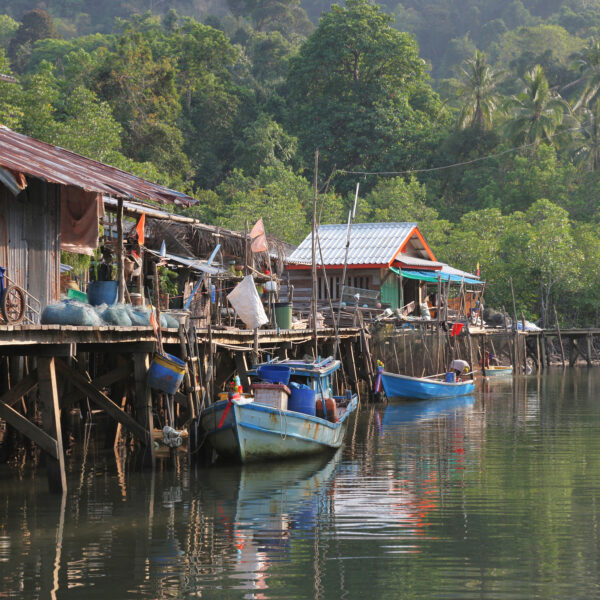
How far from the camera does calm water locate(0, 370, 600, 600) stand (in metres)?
9.32

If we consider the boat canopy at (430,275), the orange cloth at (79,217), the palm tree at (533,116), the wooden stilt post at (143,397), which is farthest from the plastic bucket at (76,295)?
the palm tree at (533,116)

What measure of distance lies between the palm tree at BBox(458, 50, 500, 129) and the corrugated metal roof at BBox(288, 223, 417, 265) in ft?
83.4

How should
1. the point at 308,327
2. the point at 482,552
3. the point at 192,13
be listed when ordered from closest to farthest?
the point at 482,552
the point at 308,327
the point at 192,13

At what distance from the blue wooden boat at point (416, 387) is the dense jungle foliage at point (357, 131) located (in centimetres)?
1293

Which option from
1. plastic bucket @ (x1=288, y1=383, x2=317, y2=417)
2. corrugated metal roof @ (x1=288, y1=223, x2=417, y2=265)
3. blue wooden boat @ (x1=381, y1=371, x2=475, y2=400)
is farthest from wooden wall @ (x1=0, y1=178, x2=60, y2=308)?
corrugated metal roof @ (x1=288, y1=223, x2=417, y2=265)

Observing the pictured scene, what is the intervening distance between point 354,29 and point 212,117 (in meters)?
10.7

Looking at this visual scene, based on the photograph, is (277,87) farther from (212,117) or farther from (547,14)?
(547,14)

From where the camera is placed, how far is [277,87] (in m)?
63.8

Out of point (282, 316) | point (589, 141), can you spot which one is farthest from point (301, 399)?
point (589, 141)

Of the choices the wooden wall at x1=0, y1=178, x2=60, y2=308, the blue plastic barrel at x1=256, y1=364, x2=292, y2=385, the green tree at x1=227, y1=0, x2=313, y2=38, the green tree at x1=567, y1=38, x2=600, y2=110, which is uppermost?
the green tree at x1=227, y1=0, x2=313, y2=38

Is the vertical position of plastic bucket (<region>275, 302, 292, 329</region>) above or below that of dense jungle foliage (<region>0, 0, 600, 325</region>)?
below

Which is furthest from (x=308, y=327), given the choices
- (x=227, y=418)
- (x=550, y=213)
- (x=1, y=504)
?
(x=550, y=213)

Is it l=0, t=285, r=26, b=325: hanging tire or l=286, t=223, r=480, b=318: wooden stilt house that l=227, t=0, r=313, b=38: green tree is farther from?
l=0, t=285, r=26, b=325: hanging tire

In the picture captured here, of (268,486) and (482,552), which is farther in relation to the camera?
(268,486)
